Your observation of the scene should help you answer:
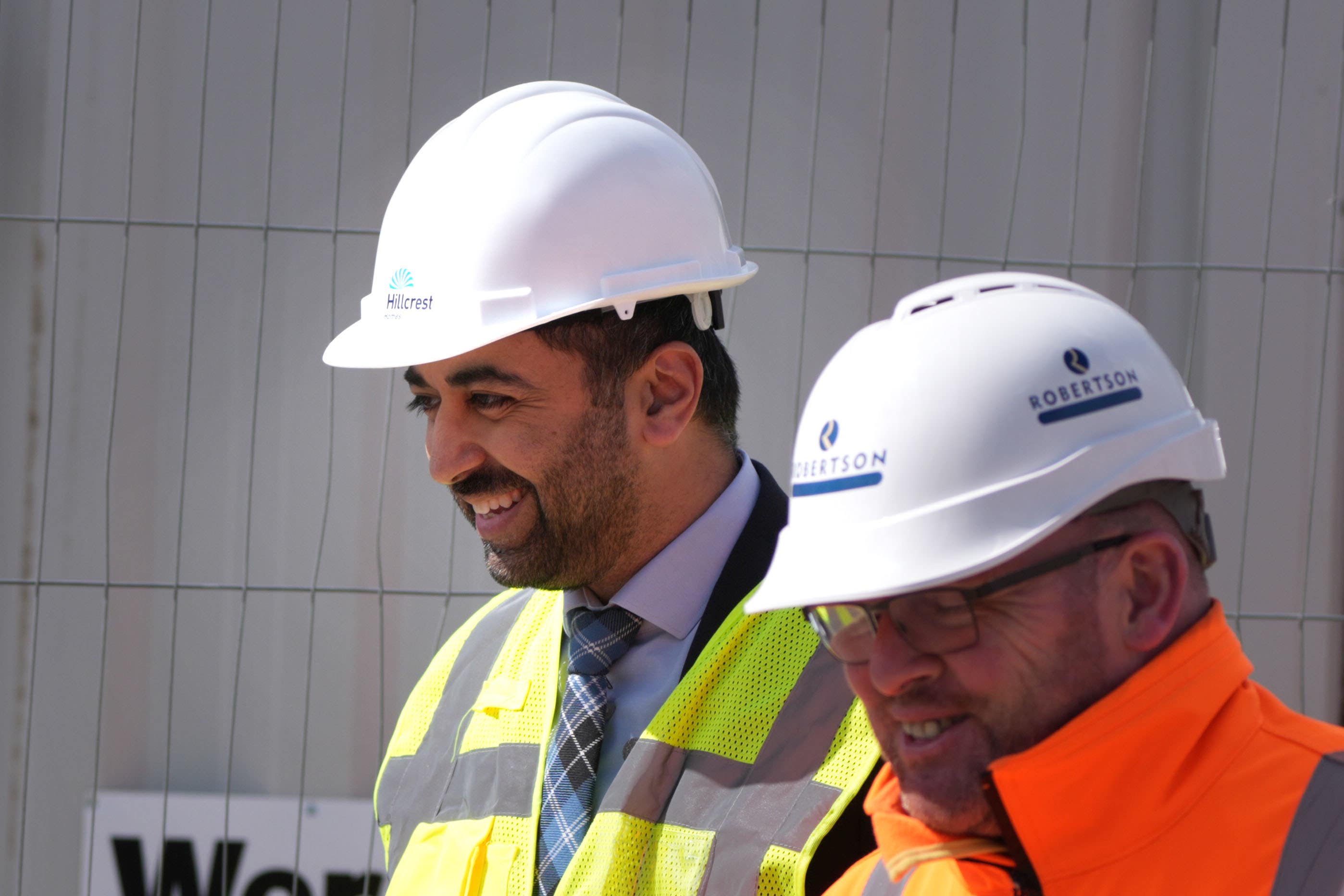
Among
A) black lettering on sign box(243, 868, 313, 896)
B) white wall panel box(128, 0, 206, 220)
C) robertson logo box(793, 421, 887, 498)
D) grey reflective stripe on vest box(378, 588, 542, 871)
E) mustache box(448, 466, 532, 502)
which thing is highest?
white wall panel box(128, 0, 206, 220)

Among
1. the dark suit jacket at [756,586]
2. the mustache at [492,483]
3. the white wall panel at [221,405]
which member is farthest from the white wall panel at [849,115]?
the mustache at [492,483]

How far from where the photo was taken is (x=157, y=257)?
3672 millimetres

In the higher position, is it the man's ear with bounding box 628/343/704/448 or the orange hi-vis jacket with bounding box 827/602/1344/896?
the man's ear with bounding box 628/343/704/448

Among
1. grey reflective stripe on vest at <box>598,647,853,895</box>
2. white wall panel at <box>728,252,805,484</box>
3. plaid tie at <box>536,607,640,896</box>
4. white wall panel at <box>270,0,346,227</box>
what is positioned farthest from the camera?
white wall panel at <box>270,0,346,227</box>

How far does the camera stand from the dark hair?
2074mm

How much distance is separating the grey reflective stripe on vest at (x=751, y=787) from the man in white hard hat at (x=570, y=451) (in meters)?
0.03

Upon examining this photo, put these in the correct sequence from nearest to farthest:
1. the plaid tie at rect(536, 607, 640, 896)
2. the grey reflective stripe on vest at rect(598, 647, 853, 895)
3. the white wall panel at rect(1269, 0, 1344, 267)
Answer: the grey reflective stripe on vest at rect(598, 647, 853, 895) → the plaid tie at rect(536, 607, 640, 896) → the white wall panel at rect(1269, 0, 1344, 267)

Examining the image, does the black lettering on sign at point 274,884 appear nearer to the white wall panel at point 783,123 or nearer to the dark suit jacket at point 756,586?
the dark suit jacket at point 756,586

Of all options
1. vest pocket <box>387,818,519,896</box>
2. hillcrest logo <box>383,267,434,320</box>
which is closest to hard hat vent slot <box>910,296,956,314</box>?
hillcrest logo <box>383,267,434,320</box>

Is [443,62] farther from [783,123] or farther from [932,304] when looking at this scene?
[932,304]

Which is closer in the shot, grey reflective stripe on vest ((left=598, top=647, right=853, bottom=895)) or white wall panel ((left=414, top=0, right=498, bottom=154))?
grey reflective stripe on vest ((left=598, top=647, right=853, bottom=895))

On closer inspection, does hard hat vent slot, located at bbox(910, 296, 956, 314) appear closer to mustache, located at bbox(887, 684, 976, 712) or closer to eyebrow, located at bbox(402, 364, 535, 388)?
mustache, located at bbox(887, 684, 976, 712)

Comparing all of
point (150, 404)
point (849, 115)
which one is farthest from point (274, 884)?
point (849, 115)

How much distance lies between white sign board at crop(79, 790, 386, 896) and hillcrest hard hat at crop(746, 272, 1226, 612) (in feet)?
8.43
